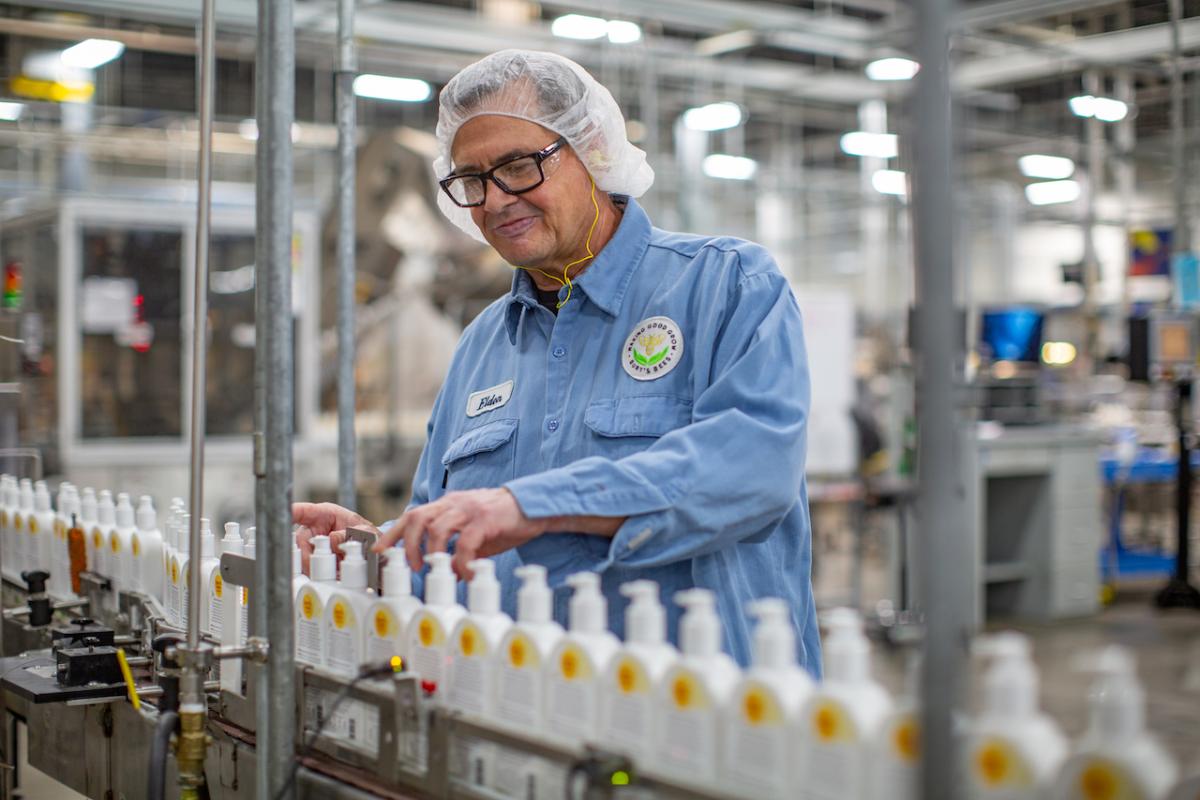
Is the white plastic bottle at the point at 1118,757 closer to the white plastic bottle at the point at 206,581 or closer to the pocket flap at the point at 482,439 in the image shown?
the pocket flap at the point at 482,439

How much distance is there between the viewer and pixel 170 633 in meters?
1.92

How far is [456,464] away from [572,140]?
22.4 inches

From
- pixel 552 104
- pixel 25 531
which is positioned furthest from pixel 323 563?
pixel 25 531

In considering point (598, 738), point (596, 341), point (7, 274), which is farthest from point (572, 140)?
point (7, 274)

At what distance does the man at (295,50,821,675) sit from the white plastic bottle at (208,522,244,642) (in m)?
0.11

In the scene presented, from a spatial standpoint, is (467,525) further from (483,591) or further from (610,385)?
(610,385)

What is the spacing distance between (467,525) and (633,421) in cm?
37

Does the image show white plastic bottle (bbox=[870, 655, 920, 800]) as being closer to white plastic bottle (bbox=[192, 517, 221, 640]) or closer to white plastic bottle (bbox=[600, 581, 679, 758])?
white plastic bottle (bbox=[600, 581, 679, 758])

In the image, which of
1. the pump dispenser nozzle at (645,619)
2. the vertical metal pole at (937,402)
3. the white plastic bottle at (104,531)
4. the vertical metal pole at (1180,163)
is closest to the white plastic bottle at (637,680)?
the pump dispenser nozzle at (645,619)

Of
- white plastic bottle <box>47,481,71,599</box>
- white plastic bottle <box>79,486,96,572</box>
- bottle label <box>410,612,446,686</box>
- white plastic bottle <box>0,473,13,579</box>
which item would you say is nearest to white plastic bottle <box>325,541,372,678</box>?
bottle label <box>410,612,446,686</box>

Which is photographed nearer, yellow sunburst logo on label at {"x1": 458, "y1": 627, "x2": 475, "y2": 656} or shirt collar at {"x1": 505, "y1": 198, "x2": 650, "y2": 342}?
yellow sunburst logo on label at {"x1": 458, "y1": 627, "x2": 475, "y2": 656}

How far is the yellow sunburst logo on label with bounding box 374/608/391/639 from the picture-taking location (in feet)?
4.98

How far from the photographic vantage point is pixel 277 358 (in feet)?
4.98

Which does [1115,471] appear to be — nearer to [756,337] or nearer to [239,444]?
[239,444]
